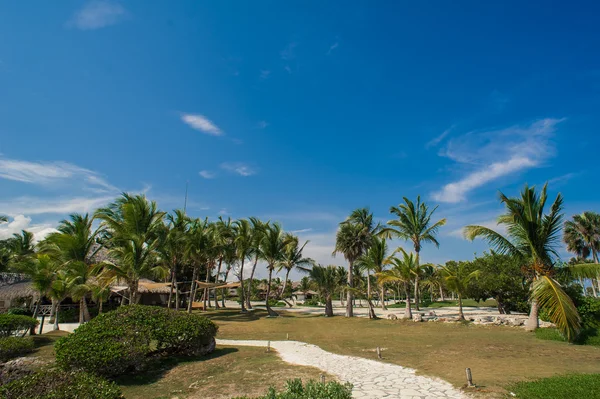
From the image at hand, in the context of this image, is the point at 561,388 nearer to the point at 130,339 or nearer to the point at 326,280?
the point at 130,339

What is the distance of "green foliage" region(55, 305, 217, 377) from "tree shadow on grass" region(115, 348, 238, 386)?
231mm

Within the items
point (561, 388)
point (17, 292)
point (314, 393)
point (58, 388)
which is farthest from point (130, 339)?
point (17, 292)

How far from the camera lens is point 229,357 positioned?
1212 centimetres

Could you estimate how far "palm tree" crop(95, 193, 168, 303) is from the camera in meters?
19.5

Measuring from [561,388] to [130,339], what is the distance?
1169 cm

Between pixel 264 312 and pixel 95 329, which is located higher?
pixel 95 329

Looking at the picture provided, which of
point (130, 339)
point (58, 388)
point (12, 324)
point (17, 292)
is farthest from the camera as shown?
point (17, 292)

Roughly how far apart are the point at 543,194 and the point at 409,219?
1019 centimetres

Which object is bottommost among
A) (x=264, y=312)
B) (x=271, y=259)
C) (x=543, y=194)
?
(x=264, y=312)

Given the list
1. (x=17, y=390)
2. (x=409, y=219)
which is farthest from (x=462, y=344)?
(x=17, y=390)

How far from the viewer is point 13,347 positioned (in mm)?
13508

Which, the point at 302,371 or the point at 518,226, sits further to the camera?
the point at 518,226

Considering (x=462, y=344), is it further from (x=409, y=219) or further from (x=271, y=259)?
(x=271, y=259)

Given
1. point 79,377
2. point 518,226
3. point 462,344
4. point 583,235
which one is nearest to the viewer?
point 79,377
